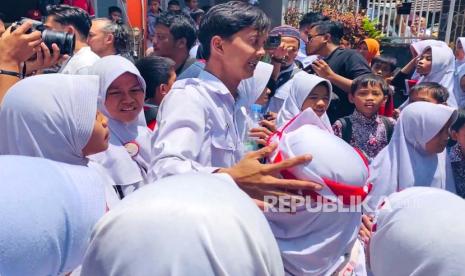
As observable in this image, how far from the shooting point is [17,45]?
2.29 metres

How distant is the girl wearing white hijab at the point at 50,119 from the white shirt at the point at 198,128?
0.26 m

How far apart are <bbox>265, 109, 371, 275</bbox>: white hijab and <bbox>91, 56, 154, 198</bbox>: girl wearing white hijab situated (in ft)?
2.60

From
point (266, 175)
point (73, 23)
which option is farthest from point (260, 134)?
point (73, 23)

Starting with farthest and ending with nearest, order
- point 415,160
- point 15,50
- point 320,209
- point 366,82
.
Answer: point 366,82 < point 415,160 < point 15,50 < point 320,209

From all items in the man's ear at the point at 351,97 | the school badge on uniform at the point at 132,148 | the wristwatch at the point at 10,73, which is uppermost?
the wristwatch at the point at 10,73

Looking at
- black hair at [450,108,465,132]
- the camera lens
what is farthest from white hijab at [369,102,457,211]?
the camera lens

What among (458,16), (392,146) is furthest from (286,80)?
(458,16)

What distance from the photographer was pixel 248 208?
108 cm

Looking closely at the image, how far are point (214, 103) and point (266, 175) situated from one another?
49 cm

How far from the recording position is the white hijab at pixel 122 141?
220 cm

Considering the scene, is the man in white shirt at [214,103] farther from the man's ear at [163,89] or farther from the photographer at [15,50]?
the man's ear at [163,89]

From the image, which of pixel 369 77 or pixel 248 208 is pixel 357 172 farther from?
pixel 369 77

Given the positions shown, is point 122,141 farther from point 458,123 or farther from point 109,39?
point 458,123

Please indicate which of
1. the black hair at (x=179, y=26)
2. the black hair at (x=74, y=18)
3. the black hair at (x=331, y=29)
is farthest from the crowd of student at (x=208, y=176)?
the black hair at (x=331, y=29)
